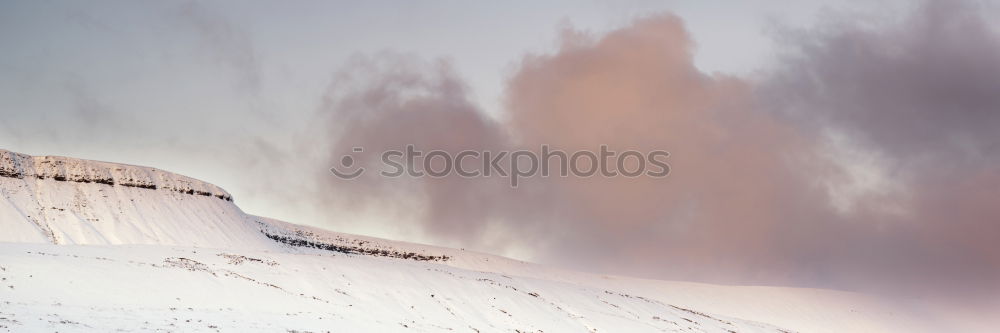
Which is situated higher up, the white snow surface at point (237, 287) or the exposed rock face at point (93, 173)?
the exposed rock face at point (93, 173)

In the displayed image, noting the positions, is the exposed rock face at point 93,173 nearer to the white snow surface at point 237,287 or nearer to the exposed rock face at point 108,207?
the exposed rock face at point 108,207

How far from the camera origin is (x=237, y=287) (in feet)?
129

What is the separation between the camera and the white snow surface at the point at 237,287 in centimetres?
3338

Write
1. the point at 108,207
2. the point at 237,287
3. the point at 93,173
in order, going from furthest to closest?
1. the point at 93,173
2. the point at 108,207
3. the point at 237,287

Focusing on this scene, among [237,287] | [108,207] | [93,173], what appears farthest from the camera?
[93,173]

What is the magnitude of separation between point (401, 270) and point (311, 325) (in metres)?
16.4

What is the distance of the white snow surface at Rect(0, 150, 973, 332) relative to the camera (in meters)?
33.4

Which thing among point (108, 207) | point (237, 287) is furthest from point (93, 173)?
point (237, 287)

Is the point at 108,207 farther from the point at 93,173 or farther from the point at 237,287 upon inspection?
the point at 237,287

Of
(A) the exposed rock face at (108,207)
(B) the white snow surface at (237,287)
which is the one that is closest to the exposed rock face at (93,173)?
(A) the exposed rock face at (108,207)

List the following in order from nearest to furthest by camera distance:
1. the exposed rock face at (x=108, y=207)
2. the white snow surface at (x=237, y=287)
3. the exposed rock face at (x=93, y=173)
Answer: the white snow surface at (x=237, y=287)
the exposed rock face at (x=108, y=207)
the exposed rock face at (x=93, y=173)

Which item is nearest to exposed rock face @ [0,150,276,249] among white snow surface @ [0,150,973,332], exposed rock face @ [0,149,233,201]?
exposed rock face @ [0,149,233,201]

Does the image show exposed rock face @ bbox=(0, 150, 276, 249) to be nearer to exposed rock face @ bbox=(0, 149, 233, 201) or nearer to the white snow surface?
exposed rock face @ bbox=(0, 149, 233, 201)

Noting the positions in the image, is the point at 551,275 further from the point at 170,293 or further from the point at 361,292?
the point at 170,293
